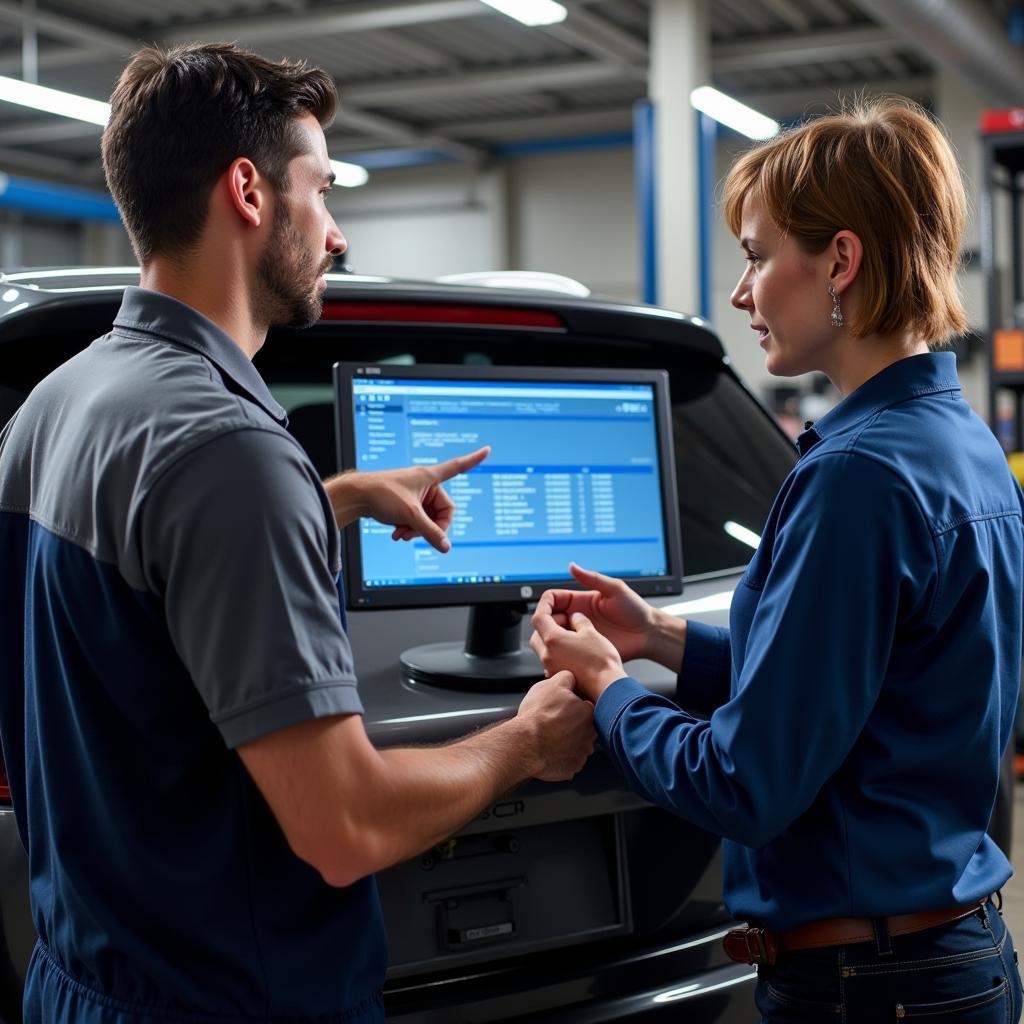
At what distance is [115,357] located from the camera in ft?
4.26

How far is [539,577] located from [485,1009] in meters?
0.61

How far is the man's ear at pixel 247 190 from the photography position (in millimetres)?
1339

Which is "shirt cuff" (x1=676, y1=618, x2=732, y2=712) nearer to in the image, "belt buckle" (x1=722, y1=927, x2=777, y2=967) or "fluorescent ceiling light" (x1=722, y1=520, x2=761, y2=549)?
"belt buckle" (x1=722, y1=927, x2=777, y2=967)

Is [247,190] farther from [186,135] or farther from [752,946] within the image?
[752,946]

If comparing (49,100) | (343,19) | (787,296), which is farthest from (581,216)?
(787,296)

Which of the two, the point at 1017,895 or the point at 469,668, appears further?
the point at 1017,895

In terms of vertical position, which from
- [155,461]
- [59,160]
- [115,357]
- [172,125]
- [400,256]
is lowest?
[155,461]

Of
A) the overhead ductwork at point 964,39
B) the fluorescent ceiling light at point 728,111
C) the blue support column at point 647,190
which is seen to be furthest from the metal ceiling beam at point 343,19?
Answer: the overhead ductwork at point 964,39

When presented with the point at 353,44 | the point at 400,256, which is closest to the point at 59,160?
the point at 400,256

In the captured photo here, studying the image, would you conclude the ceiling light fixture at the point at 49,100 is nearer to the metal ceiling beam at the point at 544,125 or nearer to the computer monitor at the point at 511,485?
the metal ceiling beam at the point at 544,125

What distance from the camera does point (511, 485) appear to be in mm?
1939

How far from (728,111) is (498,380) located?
32.1 ft

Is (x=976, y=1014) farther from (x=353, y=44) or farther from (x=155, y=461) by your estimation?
(x=353, y=44)

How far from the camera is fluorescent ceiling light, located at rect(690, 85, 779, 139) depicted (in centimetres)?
1028
